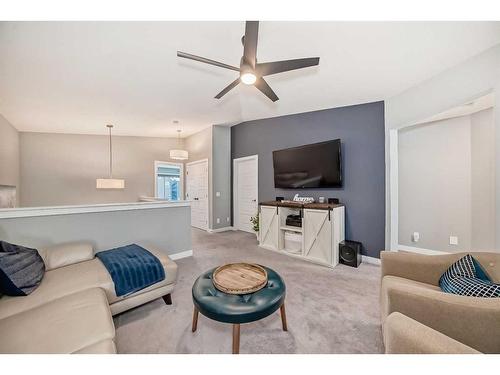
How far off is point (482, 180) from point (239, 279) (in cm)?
→ 384

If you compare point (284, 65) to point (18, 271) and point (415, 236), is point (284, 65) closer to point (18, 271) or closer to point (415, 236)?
point (18, 271)

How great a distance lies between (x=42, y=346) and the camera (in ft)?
3.26

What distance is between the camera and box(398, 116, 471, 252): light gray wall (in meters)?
3.13

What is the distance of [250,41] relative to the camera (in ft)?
4.93

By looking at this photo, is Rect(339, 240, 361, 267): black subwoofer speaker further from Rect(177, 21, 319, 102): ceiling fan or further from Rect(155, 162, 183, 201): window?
Rect(155, 162, 183, 201): window

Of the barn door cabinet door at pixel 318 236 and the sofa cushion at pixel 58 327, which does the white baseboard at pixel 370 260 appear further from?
the sofa cushion at pixel 58 327

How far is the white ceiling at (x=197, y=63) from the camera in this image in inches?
68.4

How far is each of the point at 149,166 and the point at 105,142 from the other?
4.06 ft

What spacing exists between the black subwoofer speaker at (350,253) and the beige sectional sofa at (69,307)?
7.88 ft

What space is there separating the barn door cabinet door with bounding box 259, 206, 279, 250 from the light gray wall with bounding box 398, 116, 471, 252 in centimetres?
228

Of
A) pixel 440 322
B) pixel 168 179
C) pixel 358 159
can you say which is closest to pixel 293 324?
pixel 440 322

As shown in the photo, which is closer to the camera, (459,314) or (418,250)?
(459,314)
